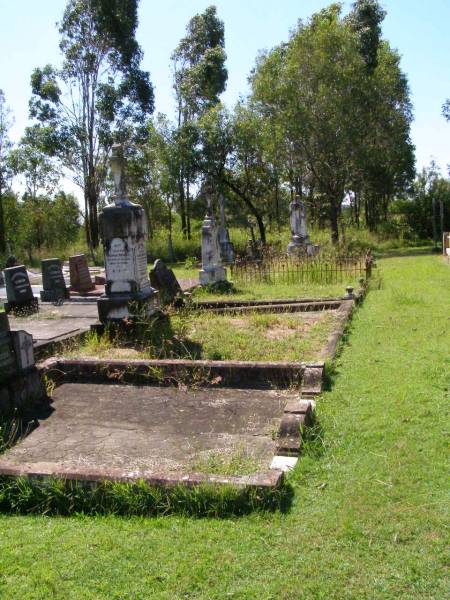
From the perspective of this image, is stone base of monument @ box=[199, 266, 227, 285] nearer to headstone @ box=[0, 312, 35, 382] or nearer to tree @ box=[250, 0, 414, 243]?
headstone @ box=[0, 312, 35, 382]

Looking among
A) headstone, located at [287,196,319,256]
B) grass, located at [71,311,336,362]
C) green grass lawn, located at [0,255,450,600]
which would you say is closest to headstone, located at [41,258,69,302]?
grass, located at [71,311,336,362]

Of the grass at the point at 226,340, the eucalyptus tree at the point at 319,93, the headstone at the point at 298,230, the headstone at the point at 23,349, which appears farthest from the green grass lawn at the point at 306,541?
the eucalyptus tree at the point at 319,93

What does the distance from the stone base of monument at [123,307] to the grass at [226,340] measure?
0.37 meters

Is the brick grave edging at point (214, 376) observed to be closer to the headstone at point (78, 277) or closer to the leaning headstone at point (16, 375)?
the leaning headstone at point (16, 375)

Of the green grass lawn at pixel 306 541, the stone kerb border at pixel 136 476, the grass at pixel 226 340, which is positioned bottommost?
the green grass lawn at pixel 306 541

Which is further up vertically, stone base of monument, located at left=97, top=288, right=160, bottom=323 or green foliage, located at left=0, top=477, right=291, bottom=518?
stone base of monument, located at left=97, top=288, right=160, bottom=323

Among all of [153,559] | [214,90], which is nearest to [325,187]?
[214,90]

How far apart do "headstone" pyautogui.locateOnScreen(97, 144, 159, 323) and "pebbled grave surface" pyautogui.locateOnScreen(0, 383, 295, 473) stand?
282 cm

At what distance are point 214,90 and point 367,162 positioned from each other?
32.5 feet

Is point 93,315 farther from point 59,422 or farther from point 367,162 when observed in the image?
point 367,162

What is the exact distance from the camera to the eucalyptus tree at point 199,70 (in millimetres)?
30297

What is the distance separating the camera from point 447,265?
1784cm

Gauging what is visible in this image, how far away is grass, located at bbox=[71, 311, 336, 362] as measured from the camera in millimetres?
7301

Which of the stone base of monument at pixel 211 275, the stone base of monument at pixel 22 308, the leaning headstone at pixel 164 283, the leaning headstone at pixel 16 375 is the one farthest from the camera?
the stone base of monument at pixel 211 275
